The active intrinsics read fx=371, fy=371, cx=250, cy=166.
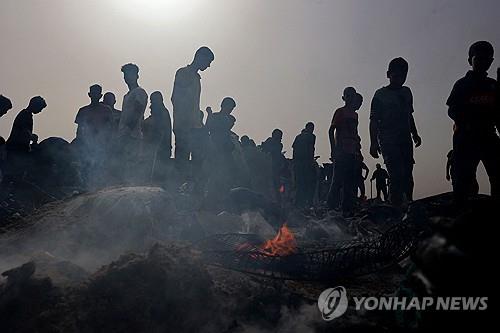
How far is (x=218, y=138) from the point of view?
8.62 m

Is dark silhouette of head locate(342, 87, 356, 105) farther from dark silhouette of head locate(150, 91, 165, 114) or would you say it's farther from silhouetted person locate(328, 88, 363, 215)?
dark silhouette of head locate(150, 91, 165, 114)

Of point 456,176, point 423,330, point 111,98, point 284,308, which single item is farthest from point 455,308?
point 111,98

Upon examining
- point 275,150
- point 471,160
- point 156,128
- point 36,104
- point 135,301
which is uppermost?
point 275,150

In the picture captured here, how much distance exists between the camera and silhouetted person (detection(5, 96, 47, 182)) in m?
7.89

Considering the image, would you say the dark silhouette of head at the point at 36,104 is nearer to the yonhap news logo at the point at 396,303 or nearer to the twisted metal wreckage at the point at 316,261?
the twisted metal wreckage at the point at 316,261

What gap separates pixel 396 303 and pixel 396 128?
4996 millimetres

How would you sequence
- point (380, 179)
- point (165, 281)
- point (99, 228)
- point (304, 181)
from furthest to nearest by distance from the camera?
1. point (380, 179)
2. point (304, 181)
3. point (99, 228)
4. point (165, 281)

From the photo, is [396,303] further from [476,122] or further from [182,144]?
[182,144]

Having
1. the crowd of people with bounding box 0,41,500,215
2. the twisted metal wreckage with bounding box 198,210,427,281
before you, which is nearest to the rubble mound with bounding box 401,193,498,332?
the twisted metal wreckage with bounding box 198,210,427,281

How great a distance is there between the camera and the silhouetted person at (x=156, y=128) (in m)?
7.98

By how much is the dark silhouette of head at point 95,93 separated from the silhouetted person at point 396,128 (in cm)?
605

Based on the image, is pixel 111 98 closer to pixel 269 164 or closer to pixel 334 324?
pixel 269 164

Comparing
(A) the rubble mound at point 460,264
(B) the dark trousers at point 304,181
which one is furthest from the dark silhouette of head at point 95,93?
(A) the rubble mound at point 460,264

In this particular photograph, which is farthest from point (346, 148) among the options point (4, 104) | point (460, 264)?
point (4, 104)
